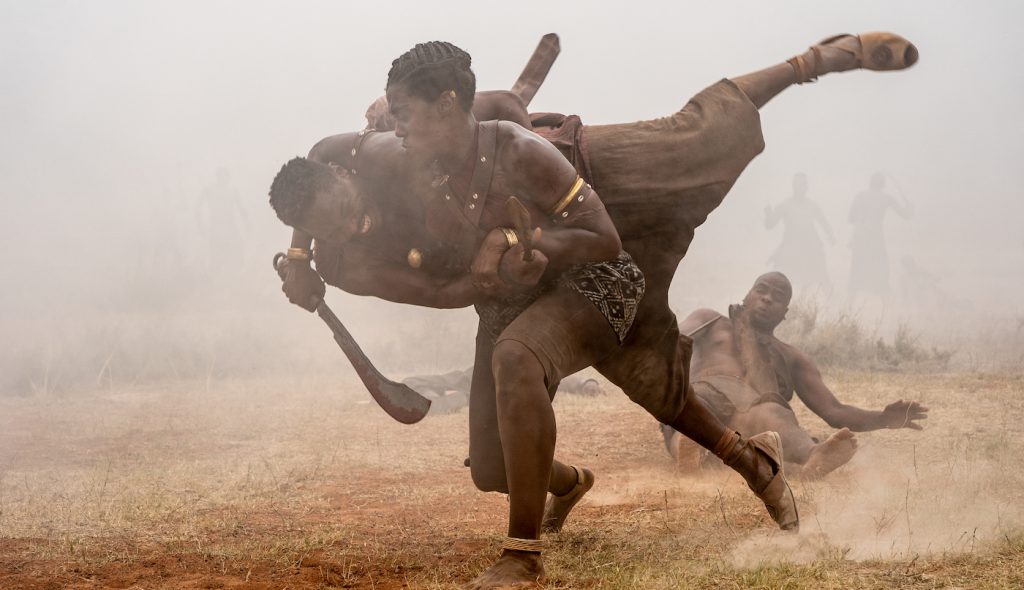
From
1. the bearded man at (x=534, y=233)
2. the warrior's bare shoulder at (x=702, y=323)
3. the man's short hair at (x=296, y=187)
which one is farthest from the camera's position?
the warrior's bare shoulder at (x=702, y=323)

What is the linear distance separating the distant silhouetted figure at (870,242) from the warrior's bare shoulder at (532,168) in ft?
61.6

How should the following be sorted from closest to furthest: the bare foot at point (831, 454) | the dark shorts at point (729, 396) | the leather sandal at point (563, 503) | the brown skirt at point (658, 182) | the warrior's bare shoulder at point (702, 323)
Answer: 1. the brown skirt at point (658, 182)
2. the leather sandal at point (563, 503)
3. the bare foot at point (831, 454)
4. the dark shorts at point (729, 396)
5. the warrior's bare shoulder at point (702, 323)

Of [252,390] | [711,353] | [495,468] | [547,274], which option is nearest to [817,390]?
[711,353]

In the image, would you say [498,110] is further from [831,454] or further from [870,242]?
[870,242]

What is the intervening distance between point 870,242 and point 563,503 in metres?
19.0

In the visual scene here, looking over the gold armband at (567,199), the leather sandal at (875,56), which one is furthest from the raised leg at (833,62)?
the gold armband at (567,199)

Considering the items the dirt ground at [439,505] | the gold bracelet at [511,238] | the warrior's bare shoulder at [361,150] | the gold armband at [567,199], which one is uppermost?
the warrior's bare shoulder at [361,150]

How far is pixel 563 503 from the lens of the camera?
→ 430 centimetres

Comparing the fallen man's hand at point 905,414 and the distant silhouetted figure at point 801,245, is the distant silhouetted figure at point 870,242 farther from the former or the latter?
the fallen man's hand at point 905,414

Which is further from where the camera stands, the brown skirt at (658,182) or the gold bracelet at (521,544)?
the brown skirt at (658,182)

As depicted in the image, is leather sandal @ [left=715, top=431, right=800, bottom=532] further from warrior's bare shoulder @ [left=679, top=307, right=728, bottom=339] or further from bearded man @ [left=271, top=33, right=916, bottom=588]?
warrior's bare shoulder @ [left=679, top=307, right=728, bottom=339]

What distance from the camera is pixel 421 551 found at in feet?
12.9

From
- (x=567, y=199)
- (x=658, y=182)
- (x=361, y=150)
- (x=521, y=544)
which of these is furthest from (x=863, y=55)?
(x=521, y=544)

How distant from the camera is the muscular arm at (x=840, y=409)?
18.3 ft
